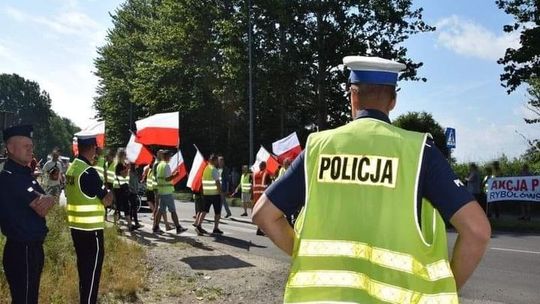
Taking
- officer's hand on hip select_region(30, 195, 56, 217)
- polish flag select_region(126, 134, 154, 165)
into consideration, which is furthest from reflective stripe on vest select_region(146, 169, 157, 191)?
officer's hand on hip select_region(30, 195, 56, 217)

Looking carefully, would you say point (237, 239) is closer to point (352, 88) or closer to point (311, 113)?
point (352, 88)

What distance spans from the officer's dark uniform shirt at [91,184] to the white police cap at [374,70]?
4347 mm

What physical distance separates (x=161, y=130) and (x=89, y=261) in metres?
7.61

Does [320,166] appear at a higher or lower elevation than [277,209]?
higher

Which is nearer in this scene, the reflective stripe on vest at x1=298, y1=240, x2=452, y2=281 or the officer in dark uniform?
the reflective stripe on vest at x1=298, y1=240, x2=452, y2=281

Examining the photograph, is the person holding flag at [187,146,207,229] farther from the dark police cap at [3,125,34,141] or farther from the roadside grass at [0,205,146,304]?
the dark police cap at [3,125,34,141]

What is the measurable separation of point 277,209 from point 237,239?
11491 mm

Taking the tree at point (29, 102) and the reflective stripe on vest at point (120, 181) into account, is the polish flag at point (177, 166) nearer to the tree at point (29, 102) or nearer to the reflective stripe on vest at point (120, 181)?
the reflective stripe on vest at point (120, 181)

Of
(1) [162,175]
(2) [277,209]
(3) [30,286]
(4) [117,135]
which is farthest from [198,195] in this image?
(4) [117,135]

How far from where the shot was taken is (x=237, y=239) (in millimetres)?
13844

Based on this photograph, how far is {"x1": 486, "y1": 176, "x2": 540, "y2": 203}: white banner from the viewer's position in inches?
727

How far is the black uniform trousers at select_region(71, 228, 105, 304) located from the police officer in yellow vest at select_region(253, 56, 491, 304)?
4020 millimetres

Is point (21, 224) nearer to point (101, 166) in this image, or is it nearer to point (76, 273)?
point (76, 273)

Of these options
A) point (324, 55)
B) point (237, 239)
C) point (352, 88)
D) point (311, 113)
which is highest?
point (324, 55)
